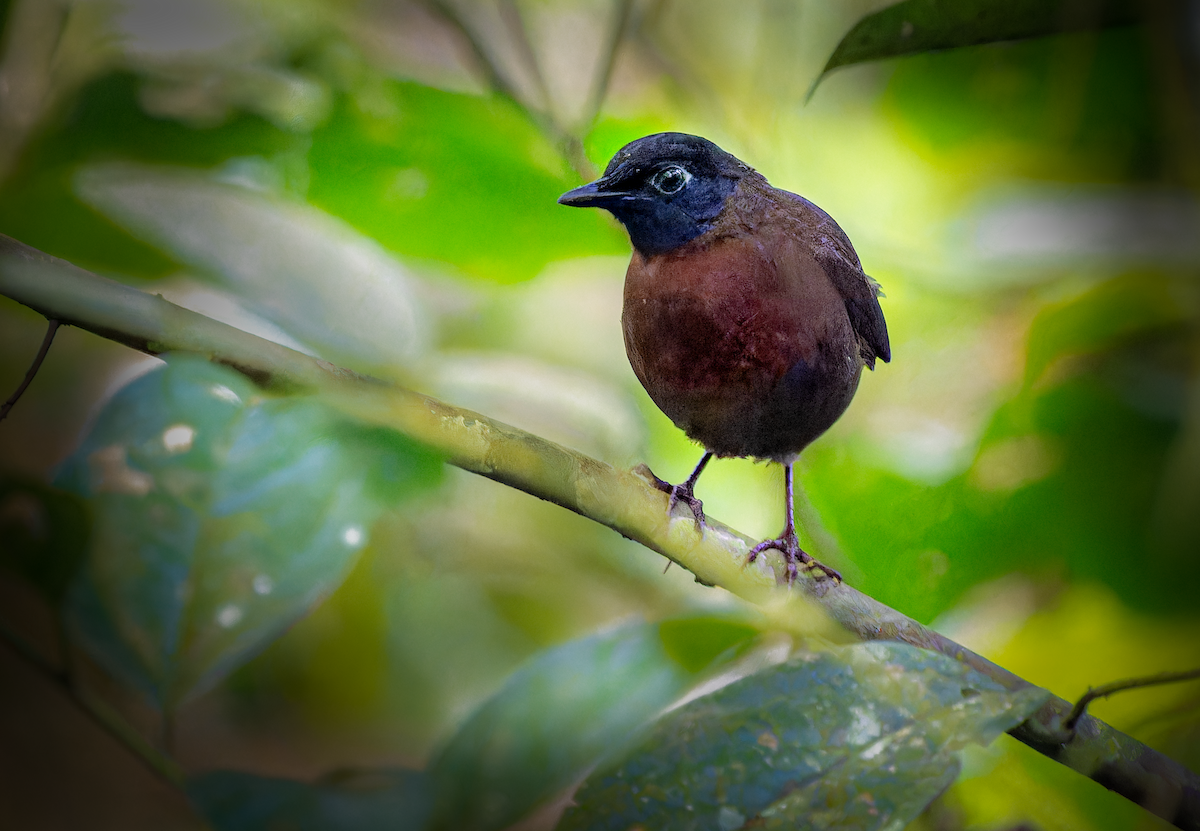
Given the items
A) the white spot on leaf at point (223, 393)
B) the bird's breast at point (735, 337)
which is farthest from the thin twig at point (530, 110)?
the white spot on leaf at point (223, 393)

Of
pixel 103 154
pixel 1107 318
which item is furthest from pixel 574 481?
pixel 1107 318

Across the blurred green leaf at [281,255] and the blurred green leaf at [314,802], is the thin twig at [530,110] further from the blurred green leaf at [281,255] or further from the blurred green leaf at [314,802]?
the blurred green leaf at [314,802]

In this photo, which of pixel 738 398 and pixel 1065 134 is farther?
pixel 1065 134

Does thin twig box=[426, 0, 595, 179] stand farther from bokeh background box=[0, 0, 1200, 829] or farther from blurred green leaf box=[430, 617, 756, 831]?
blurred green leaf box=[430, 617, 756, 831]

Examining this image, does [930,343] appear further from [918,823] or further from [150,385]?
[150,385]

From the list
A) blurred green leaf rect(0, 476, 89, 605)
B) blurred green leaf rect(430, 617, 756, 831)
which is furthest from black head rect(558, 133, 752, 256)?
blurred green leaf rect(0, 476, 89, 605)

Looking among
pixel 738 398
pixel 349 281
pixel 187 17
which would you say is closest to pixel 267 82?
pixel 187 17
